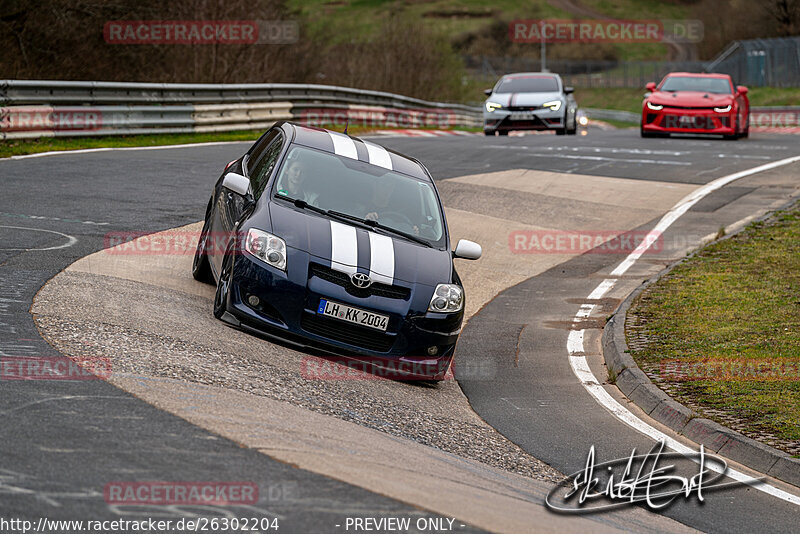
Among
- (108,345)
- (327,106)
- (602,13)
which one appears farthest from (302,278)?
(602,13)

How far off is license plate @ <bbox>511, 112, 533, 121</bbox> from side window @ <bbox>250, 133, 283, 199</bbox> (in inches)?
724

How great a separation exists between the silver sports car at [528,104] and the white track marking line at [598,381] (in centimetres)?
944

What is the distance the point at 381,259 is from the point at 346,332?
651mm

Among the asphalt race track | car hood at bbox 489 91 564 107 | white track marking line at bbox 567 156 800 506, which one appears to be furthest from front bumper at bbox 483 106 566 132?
white track marking line at bbox 567 156 800 506

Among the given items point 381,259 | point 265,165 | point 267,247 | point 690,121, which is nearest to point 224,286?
point 267,247

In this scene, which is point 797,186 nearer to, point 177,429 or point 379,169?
point 379,169

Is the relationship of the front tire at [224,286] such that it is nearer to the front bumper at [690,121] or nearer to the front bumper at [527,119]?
the front bumper at [690,121]

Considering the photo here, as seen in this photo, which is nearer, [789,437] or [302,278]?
[789,437]

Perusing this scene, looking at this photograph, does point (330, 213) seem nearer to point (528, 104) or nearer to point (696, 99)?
point (696, 99)

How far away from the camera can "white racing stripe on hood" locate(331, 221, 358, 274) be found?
7.93m

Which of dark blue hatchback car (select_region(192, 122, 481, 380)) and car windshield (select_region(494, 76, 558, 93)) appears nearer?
dark blue hatchback car (select_region(192, 122, 481, 380))

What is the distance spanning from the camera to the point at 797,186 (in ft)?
60.8

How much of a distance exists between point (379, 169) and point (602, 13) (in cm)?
13368

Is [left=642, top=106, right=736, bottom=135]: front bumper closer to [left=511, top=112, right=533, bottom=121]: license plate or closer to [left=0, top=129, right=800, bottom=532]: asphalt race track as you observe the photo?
[left=511, top=112, right=533, bottom=121]: license plate
